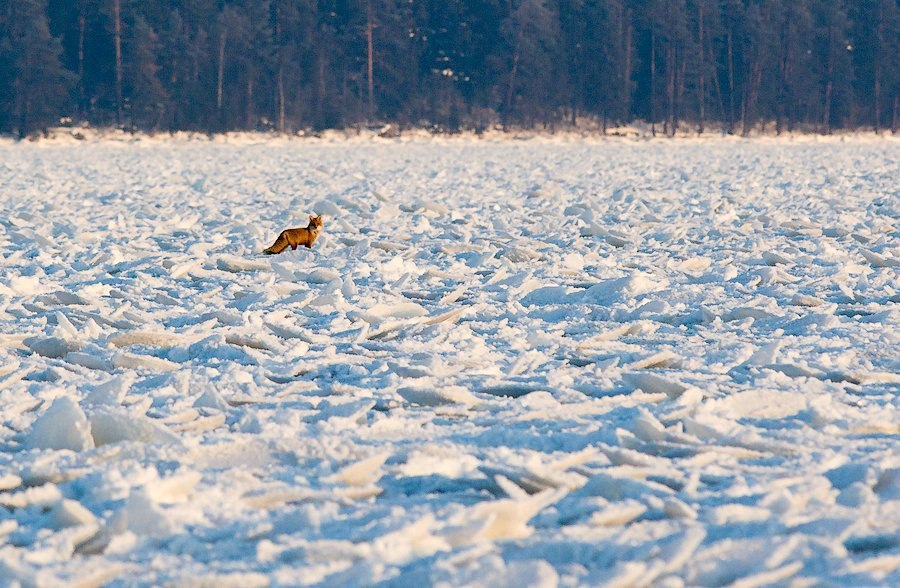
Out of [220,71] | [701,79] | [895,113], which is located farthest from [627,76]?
[220,71]

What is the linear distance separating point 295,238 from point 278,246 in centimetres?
16

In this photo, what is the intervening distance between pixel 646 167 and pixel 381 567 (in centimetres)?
1774

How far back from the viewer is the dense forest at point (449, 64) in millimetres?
42500

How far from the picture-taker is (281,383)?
4270 millimetres

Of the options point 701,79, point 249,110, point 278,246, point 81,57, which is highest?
point 81,57

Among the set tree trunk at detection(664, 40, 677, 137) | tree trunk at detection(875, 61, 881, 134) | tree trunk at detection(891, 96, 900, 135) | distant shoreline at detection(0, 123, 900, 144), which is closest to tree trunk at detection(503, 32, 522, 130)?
distant shoreline at detection(0, 123, 900, 144)

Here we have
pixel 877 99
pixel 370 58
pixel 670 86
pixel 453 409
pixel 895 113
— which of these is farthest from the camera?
pixel 895 113

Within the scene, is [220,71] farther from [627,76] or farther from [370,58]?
[627,76]

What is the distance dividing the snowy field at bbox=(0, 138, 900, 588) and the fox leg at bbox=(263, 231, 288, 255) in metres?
0.18

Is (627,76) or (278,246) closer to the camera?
(278,246)

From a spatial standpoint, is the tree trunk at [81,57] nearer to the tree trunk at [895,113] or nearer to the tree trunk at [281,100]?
the tree trunk at [281,100]

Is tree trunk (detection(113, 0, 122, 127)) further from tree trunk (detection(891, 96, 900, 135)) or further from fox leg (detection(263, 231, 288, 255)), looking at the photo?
fox leg (detection(263, 231, 288, 255))

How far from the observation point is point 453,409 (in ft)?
12.5

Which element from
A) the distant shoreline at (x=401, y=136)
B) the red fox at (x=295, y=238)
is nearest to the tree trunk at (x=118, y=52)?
the distant shoreline at (x=401, y=136)
